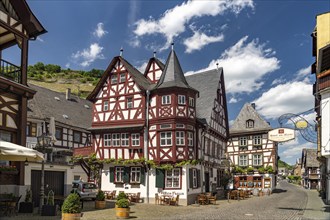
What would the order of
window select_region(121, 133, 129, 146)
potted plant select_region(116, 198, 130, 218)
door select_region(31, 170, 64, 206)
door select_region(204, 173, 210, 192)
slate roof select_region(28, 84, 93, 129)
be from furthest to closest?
slate roof select_region(28, 84, 93, 129)
door select_region(204, 173, 210, 192)
window select_region(121, 133, 129, 146)
door select_region(31, 170, 64, 206)
potted plant select_region(116, 198, 130, 218)

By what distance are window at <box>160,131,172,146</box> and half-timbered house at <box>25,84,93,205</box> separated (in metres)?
7.40

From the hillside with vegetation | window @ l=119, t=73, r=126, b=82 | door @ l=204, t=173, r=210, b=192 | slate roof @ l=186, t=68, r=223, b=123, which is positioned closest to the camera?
window @ l=119, t=73, r=126, b=82

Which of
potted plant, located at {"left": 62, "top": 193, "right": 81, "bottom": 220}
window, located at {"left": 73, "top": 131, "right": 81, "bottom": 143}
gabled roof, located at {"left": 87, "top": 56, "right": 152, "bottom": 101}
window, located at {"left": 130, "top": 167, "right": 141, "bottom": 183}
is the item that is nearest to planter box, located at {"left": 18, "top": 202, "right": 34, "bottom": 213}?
potted plant, located at {"left": 62, "top": 193, "right": 81, "bottom": 220}

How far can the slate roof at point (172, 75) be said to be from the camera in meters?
28.8

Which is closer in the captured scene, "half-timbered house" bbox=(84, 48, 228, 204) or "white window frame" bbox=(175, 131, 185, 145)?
"white window frame" bbox=(175, 131, 185, 145)

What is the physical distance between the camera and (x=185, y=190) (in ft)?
89.3

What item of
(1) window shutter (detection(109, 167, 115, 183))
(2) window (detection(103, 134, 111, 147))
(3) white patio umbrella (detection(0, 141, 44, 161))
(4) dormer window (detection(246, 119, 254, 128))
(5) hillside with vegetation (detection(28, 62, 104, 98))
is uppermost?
(5) hillside with vegetation (detection(28, 62, 104, 98))

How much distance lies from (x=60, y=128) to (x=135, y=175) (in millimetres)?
11836

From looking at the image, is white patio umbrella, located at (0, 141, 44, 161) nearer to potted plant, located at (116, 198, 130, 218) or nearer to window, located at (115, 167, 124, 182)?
potted plant, located at (116, 198, 130, 218)

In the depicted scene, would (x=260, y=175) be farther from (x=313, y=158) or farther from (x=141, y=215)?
(x=141, y=215)

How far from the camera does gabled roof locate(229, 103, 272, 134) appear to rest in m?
48.8

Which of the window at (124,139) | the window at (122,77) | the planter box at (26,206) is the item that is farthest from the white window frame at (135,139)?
the planter box at (26,206)

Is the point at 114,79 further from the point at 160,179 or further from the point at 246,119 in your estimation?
the point at 246,119

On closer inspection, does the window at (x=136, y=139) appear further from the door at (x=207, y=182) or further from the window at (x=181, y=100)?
the door at (x=207, y=182)
